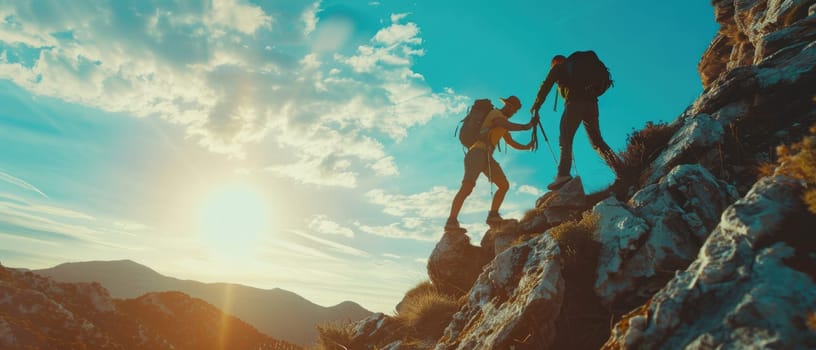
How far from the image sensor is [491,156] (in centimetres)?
1111

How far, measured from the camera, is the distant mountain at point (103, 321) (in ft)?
52.2

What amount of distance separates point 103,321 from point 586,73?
2469 centimetres

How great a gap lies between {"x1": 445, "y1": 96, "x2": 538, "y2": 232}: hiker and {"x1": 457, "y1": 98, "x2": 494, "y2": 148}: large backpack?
14 centimetres

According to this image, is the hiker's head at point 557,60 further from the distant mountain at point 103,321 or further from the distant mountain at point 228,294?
the distant mountain at point 228,294

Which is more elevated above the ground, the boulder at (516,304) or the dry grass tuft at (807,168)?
the dry grass tuft at (807,168)

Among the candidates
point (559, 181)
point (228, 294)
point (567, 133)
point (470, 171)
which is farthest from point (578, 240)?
point (228, 294)

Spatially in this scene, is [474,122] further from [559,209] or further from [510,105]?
[559,209]

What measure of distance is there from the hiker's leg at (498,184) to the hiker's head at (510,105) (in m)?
1.49

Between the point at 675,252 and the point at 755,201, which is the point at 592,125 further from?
the point at 755,201

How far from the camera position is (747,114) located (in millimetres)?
7418

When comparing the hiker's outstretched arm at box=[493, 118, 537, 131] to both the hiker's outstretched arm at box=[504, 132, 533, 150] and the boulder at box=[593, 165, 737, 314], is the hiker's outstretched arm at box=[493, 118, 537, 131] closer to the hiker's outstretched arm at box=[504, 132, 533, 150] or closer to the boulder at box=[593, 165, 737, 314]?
the hiker's outstretched arm at box=[504, 132, 533, 150]

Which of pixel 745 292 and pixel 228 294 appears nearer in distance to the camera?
pixel 745 292

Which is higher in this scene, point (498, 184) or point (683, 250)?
point (498, 184)

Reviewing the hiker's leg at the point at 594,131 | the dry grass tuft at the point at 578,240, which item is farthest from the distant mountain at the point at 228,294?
the dry grass tuft at the point at 578,240
